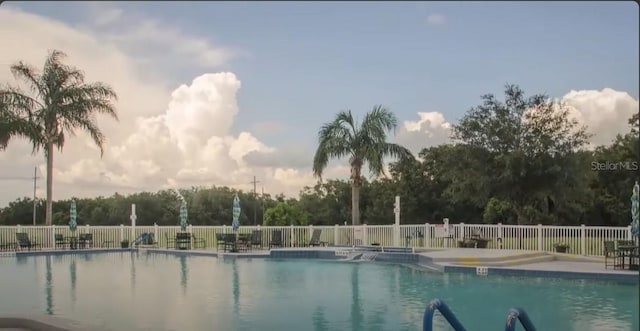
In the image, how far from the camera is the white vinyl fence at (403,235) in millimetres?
19812

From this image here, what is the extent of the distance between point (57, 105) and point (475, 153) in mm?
16182

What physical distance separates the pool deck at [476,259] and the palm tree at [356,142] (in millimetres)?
5198

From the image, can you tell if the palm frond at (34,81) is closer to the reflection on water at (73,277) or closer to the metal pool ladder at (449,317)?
the reflection on water at (73,277)

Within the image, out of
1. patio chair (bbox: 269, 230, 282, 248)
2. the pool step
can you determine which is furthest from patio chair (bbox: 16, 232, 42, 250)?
the pool step

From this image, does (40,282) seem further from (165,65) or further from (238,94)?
(238,94)

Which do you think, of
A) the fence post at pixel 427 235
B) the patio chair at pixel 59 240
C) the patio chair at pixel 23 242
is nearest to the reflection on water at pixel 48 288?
the patio chair at pixel 23 242

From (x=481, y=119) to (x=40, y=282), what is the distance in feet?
53.9

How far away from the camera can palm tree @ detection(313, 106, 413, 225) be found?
26.4m

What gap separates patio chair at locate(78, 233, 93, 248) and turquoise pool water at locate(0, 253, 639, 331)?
6617 millimetres

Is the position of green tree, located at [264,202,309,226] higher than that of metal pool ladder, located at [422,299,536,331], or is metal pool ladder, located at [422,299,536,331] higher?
metal pool ladder, located at [422,299,536,331]

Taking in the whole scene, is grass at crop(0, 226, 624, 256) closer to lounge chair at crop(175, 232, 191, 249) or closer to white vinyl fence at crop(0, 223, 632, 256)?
white vinyl fence at crop(0, 223, 632, 256)

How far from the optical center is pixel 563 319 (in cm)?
930

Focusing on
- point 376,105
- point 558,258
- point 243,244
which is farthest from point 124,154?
point 558,258

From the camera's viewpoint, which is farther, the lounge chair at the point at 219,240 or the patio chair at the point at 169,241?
the patio chair at the point at 169,241
